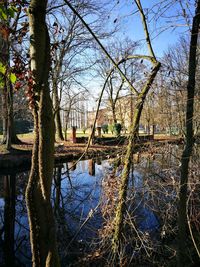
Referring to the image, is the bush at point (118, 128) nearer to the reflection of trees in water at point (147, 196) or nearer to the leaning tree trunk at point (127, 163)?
the leaning tree trunk at point (127, 163)

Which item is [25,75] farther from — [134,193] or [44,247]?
[134,193]

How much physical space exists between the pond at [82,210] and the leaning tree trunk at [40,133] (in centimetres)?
134

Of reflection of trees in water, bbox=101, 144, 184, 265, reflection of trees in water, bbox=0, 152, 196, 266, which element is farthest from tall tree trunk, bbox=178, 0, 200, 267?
reflection of trees in water, bbox=101, 144, 184, 265

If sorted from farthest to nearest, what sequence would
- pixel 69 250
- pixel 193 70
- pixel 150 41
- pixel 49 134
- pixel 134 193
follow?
1. pixel 69 250
2. pixel 134 193
3. pixel 150 41
4. pixel 193 70
5. pixel 49 134

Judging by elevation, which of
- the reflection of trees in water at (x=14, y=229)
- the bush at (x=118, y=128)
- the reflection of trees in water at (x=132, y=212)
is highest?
the bush at (x=118, y=128)

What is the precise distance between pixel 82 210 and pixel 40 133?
15.7 feet

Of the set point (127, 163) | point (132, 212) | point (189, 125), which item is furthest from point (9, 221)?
point (189, 125)

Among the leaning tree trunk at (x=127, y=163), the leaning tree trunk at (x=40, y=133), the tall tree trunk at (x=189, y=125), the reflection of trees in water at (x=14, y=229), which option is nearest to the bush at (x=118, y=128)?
the leaning tree trunk at (x=127, y=163)

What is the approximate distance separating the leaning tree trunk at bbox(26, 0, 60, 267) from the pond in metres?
1.34

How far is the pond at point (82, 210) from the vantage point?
165 inches

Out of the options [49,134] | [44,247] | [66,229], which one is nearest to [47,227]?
[44,247]

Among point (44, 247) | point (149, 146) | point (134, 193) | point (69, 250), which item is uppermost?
point (149, 146)

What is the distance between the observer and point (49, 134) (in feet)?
5.47

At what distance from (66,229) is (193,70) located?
430 centimetres
